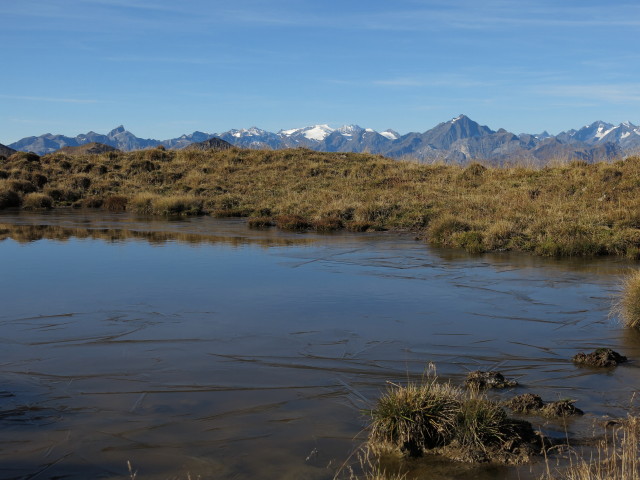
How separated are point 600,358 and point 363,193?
802 inches

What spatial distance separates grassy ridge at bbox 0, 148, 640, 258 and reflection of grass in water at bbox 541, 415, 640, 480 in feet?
37.1

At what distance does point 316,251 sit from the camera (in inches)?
719

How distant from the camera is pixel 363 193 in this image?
92.7ft

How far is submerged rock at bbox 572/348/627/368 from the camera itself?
8.17 meters

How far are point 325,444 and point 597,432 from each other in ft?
8.15

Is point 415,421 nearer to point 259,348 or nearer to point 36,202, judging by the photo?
point 259,348

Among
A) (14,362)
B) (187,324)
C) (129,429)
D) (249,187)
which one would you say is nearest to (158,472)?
(129,429)

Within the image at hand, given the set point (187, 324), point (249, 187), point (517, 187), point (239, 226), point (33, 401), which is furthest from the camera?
point (249, 187)

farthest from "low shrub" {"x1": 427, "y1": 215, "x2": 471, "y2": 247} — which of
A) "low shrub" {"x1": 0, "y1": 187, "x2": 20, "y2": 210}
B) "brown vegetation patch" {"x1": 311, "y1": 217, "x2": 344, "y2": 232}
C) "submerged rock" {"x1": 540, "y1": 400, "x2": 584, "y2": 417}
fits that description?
"low shrub" {"x1": 0, "y1": 187, "x2": 20, "y2": 210}

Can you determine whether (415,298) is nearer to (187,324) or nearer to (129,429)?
(187,324)

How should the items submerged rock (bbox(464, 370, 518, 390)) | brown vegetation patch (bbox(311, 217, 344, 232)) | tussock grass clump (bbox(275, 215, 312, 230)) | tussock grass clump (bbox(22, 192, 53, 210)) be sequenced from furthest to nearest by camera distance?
tussock grass clump (bbox(22, 192, 53, 210))
tussock grass clump (bbox(275, 215, 312, 230))
brown vegetation patch (bbox(311, 217, 344, 232))
submerged rock (bbox(464, 370, 518, 390))

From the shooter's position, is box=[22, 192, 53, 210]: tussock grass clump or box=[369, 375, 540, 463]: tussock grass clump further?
box=[22, 192, 53, 210]: tussock grass clump

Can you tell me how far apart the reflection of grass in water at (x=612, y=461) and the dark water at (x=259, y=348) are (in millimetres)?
316

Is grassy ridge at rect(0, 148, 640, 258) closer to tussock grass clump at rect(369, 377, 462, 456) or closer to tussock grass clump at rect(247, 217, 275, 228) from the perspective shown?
tussock grass clump at rect(247, 217, 275, 228)
